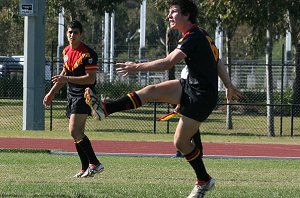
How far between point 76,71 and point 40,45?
47.7ft

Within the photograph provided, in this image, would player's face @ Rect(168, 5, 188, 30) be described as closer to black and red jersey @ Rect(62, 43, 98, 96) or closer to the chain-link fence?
black and red jersey @ Rect(62, 43, 98, 96)

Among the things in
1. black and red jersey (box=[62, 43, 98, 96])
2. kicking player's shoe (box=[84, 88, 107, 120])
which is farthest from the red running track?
kicking player's shoe (box=[84, 88, 107, 120])

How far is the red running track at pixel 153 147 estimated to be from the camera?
68.5ft

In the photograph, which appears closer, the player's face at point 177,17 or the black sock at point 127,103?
the player's face at point 177,17

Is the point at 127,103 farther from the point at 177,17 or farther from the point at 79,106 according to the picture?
the point at 79,106

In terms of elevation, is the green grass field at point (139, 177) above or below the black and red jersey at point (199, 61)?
below

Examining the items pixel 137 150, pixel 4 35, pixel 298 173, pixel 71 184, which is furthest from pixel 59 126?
pixel 4 35

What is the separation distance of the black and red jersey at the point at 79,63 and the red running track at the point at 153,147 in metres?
7.06

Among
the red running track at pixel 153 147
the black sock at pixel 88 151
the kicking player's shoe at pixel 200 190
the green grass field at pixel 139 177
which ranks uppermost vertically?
the black sock at pixel 88 151

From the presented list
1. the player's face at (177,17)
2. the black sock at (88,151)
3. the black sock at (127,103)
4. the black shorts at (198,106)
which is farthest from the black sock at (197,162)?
the black sock at (88,151)

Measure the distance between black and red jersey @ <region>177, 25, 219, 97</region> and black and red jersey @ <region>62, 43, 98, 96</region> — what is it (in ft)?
10.1

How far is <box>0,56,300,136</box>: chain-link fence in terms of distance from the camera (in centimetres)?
2984

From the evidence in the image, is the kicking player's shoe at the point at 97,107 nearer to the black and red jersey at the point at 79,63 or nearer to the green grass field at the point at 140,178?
the green grass field at the point at 140,178

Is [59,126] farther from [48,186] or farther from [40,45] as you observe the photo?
[48,186]
